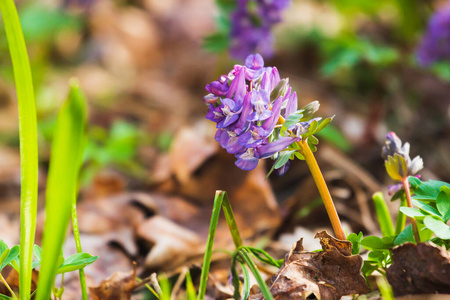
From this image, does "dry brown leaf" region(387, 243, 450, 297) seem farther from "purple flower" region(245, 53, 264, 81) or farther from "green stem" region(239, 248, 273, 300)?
"purple flower" region(245, 53, 264, 81)

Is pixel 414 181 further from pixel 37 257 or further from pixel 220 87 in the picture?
pixel 37 257

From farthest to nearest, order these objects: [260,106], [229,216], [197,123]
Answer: [197,123]
[229,216]
[260,106]

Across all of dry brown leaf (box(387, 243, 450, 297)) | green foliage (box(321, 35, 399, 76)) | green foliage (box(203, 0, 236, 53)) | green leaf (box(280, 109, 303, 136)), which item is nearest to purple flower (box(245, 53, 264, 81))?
green leaf (box(280, 109, 303, 136))

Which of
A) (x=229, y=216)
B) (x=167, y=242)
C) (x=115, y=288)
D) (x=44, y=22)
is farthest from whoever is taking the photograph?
(x=44, y=22)

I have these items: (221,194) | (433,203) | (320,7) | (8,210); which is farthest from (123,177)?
(320,7)

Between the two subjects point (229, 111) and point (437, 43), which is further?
point (437, 43)

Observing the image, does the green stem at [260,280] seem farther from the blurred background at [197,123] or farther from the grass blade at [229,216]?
the blurred background at [197,123]

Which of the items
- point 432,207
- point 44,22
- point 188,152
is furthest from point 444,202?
point 44,22
